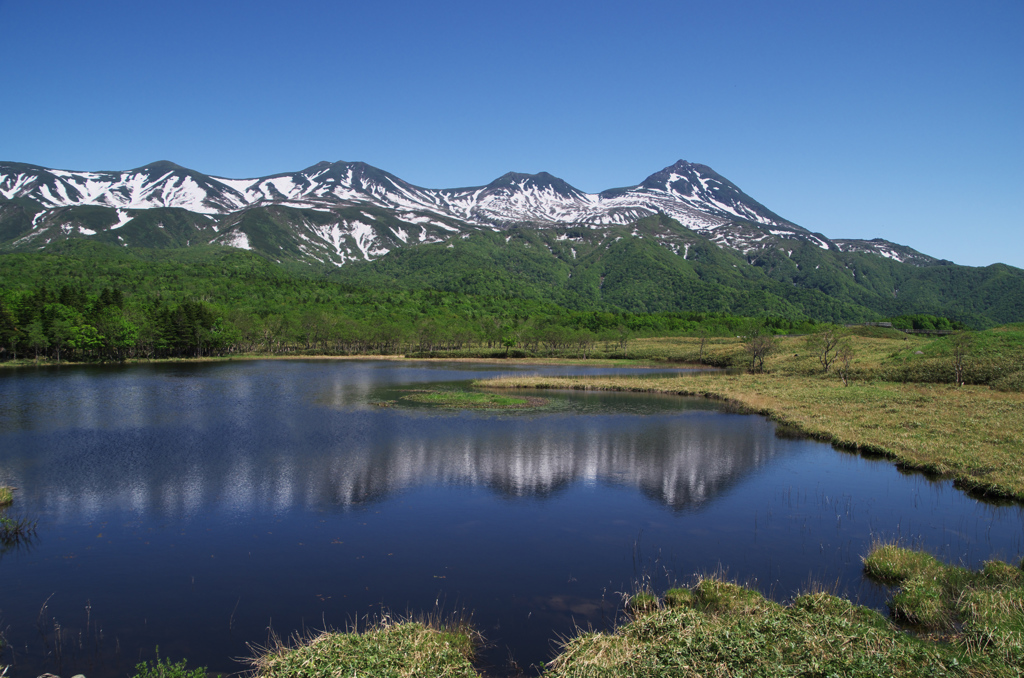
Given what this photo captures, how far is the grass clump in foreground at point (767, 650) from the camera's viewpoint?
10.3m

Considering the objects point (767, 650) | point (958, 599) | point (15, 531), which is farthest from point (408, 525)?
point (958, 599)

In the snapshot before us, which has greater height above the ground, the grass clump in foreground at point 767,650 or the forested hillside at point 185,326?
the forested hillside at point 185,326

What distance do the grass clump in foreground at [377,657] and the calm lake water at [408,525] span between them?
1451 mm

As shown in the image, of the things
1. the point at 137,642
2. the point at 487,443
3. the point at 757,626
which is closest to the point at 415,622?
the point at 137,642

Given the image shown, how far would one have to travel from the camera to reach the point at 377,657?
11148mm

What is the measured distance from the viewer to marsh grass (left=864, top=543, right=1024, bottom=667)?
1170cm

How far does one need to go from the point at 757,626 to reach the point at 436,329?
498 feet

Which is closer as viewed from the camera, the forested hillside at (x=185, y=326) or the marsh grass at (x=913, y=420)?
the marsh grass at (x=913, y=420)

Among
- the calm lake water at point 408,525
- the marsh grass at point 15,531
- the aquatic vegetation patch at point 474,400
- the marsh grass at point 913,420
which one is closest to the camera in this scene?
the calm lake water at point 408,525

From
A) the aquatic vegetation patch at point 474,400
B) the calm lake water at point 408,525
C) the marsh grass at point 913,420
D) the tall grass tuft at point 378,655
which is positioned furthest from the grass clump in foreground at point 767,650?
the aquatic vegetation patch at point 474,400


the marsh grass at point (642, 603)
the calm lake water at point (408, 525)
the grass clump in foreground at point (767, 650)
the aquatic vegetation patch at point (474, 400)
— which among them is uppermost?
the grass clump in foreground at point (767, 650)

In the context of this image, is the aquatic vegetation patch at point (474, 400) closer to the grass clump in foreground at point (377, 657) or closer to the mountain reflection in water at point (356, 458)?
the mountain reflection in water at point (356, 458)

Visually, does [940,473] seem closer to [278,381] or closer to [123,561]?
[123,561]

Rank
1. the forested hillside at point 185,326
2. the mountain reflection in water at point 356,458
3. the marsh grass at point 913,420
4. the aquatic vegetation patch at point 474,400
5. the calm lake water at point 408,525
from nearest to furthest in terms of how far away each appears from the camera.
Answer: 1. the calm lake water at point 408,525
2. the mountain reflection in water at point 356,458
3. the marsh grass at point 913,420
4. the aquatic vegetation patch at point 474,400
5. the forested hillside at point 185,326
